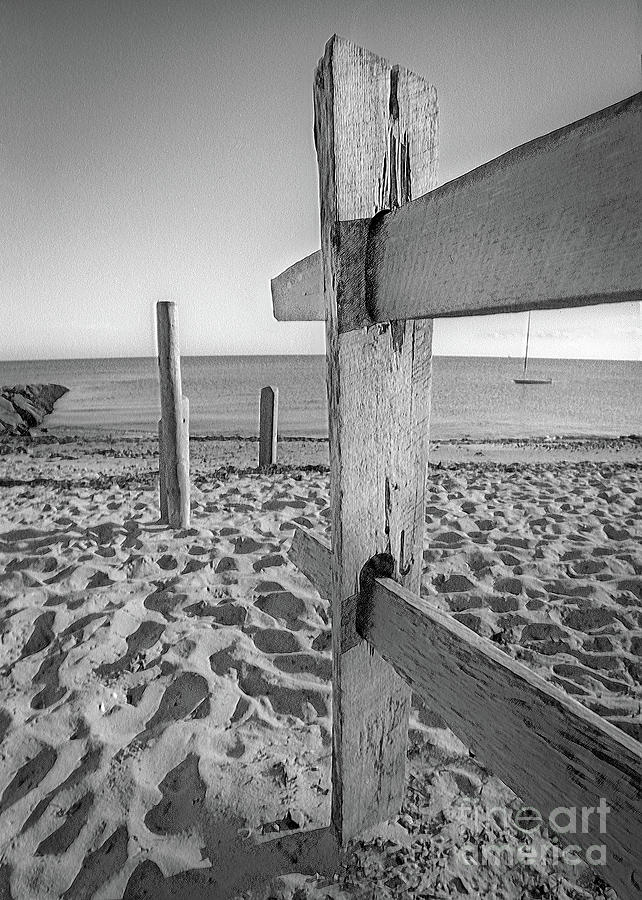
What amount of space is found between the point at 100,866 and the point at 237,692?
877mm

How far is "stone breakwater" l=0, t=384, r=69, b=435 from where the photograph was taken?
1355cm

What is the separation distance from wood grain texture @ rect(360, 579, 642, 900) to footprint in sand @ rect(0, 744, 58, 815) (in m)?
1.65

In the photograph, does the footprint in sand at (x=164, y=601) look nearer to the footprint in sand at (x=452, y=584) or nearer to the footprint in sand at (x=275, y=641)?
the footprint in sand at (x=275, y=641)

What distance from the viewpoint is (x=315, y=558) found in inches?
60.4

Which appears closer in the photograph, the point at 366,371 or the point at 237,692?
Result: the point at 366,371

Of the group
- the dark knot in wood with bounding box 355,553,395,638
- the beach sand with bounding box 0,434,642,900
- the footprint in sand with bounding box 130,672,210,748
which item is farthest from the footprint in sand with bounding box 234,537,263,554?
the dark knot in wood with bounding box 355,553,395,638

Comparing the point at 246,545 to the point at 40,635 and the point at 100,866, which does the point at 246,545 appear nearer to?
the point at 40,635

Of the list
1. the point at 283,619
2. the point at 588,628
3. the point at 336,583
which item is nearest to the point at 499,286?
the point at 336,583

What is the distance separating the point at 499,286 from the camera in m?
0.79

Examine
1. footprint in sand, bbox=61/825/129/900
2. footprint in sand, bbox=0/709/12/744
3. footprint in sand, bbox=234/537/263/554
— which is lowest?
footprint in sand, bbox=61/825/129/900

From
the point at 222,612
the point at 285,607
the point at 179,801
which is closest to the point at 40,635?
the point at 222,612

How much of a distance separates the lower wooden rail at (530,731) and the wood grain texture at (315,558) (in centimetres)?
23

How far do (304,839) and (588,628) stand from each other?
2.10m

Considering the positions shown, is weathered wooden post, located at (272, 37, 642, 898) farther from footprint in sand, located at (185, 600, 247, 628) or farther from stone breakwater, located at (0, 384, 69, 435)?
stone breakwater, located at (0, 384, 69, 435)
